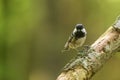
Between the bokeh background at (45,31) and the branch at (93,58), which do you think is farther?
the bokeh background at (45,31)

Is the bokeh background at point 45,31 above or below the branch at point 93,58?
below

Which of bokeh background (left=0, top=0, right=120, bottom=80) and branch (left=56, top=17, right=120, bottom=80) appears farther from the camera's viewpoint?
bokeh background (left=0, top=0, right=120, bottom=80)

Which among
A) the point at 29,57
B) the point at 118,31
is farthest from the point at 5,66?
the point at 118,31

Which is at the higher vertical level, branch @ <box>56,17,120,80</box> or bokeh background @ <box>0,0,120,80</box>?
branch @ <box>56,17,120,80</box>

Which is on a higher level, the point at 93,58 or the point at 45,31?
the point at 93,58
